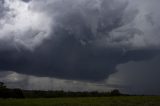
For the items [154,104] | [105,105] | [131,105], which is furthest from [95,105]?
[154,104]

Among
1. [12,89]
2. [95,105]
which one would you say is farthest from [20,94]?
[95,105]

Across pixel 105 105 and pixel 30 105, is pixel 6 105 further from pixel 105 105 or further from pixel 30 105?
pixel 105 105

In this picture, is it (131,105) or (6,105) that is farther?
(6,105)

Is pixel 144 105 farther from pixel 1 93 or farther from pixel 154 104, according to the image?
pixel 1 93

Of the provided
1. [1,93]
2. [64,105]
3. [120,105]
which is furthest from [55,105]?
[1,93]

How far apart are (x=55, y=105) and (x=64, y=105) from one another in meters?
3.01

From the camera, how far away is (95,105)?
100438mm

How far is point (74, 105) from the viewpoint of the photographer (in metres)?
102

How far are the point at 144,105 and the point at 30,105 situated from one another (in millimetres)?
35636

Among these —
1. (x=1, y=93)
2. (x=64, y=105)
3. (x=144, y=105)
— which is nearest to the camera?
(x=144, y=105)

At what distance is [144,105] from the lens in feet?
313

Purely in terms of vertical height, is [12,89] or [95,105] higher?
[12,89]

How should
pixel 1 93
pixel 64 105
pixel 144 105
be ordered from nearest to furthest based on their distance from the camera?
pixel 144 105, pixel 64 105, pixel 1 93

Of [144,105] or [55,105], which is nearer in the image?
[144,105]
